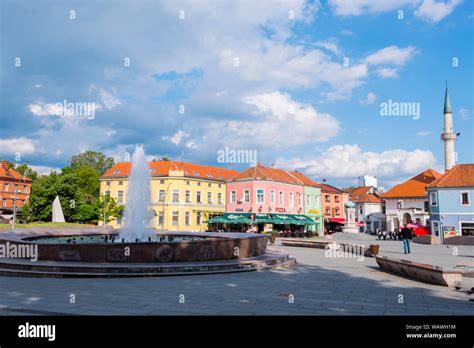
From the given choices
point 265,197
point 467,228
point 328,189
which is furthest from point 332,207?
point 467,228

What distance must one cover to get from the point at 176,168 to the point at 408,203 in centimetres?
3817

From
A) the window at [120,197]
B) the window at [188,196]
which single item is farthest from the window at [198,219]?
the window at [120,197]

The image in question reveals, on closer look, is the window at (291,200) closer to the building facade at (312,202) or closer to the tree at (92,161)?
the building facade at (312,202)

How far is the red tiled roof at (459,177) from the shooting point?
43.4m

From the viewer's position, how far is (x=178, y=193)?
5597cm

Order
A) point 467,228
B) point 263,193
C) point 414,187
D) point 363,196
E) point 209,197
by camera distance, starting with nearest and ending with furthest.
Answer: point 467,228 → point 263,193 → point 209,197 → point 414,187 → point 363,196

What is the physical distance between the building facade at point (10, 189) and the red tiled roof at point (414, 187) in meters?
66.3

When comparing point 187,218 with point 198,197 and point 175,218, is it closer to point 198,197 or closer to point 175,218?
point 175,218

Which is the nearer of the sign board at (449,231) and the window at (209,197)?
the sign board at (449,231)

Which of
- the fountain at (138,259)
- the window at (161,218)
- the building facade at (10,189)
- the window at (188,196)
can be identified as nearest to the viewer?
the fountain at (138,259)
